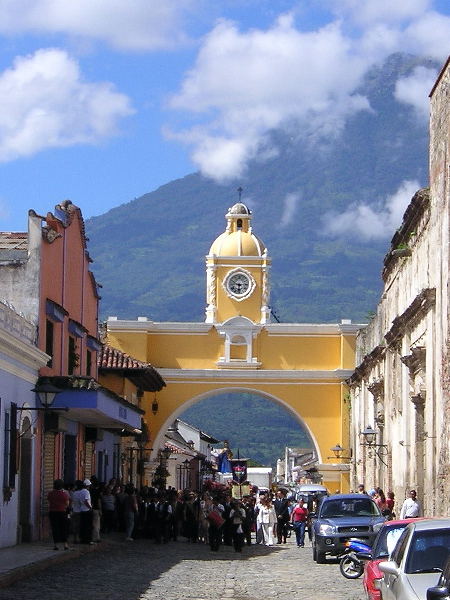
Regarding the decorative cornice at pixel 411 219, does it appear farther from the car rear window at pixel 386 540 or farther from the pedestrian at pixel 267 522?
the car rear window at pixel 386 540

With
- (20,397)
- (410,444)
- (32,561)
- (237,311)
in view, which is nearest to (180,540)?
(410,444)

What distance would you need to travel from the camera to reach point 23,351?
24594 mm

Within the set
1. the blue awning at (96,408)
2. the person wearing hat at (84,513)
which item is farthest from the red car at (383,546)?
the person wearing hat at (84,513)

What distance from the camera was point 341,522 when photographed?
79.4 ft

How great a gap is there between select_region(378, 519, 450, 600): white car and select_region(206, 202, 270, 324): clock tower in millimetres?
42114

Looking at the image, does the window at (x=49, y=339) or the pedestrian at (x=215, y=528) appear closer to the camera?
the window at (x=49, y=339)

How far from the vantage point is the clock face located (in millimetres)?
55969

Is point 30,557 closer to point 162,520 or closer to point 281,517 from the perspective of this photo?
point 162,520

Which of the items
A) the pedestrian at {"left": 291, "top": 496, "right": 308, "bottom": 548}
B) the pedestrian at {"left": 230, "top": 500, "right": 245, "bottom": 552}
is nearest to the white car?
the pedestrian at {"left": 230, "top": 500, "right": 245, "bottom": 552}

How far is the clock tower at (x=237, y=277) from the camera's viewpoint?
5541 centimetres

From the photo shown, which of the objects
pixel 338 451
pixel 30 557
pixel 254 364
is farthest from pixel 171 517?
pixel 254 364

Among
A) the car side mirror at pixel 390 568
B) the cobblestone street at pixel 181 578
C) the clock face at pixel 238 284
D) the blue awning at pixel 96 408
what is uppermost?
the clock face at pixel 238 284

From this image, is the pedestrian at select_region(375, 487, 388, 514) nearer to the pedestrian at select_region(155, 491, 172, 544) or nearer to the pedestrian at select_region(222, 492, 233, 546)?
the pedestrian at select_region(222, 492, 233, 546)

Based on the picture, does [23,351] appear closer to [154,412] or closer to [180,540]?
[180,540]
